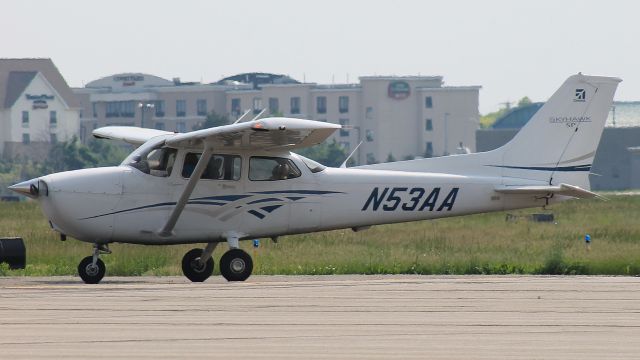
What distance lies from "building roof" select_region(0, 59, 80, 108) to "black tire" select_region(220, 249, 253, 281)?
413 feet

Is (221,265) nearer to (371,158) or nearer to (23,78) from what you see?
(371,158)

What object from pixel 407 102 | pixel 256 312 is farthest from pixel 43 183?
pixel 407 102

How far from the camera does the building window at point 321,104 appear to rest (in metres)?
144

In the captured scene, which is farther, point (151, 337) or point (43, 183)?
point (43, 183)

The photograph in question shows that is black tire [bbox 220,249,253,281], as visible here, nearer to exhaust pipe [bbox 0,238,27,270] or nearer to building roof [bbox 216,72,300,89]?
exhaust pipe [bbox 0,238,27,270]

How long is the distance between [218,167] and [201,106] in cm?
12610

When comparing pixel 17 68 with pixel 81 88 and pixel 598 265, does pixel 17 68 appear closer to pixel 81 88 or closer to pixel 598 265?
pixel 81 88

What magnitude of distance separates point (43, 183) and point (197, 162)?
1993 millimetres

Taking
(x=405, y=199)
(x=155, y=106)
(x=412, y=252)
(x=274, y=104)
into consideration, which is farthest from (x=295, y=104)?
(x=405, y=199)

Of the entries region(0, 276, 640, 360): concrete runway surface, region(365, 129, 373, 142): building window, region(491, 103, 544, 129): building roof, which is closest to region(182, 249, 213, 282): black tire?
region(0, 276, 640, 360): concrete runway surface

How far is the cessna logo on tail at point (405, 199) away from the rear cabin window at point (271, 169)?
1.15 meters

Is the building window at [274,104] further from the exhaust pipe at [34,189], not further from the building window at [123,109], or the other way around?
the exhaust pipe at [34,189]

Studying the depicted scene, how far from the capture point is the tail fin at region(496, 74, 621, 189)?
20281 millimetres

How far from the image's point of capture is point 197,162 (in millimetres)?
19078
